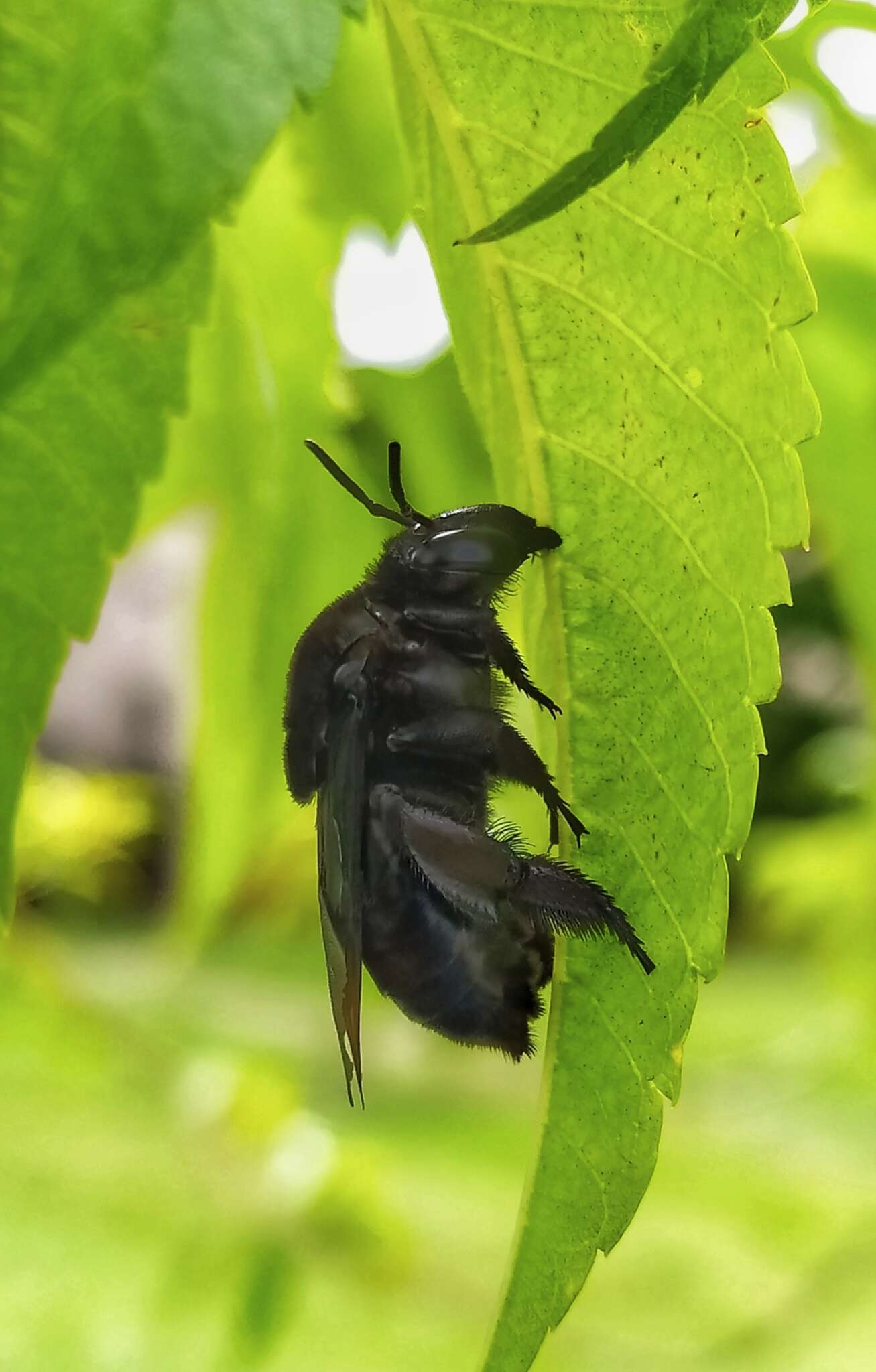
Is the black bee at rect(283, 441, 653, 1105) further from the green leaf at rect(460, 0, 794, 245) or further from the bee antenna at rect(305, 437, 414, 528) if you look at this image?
the green leaf at rect(460, 0, 794, 245)

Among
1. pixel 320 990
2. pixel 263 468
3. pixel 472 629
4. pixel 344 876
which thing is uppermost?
pixel 263 468

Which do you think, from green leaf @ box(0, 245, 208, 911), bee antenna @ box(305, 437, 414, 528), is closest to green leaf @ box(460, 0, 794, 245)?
green leaf @ box(0, 245, 208, 911)

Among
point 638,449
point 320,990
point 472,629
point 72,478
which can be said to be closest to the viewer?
point 638,449

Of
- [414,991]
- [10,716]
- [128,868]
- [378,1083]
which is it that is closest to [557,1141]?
[414,991]

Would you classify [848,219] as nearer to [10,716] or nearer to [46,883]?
[10,716]

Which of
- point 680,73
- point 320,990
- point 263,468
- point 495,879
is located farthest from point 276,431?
point 320,990

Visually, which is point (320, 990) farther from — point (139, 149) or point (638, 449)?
point (139, 149)

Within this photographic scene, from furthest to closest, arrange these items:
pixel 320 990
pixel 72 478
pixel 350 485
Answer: pixel 320 990, pixel 350 485, pixel 72 478

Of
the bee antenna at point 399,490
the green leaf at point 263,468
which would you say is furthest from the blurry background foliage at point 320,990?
the bee antenna at point 399,490
